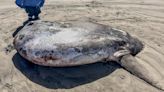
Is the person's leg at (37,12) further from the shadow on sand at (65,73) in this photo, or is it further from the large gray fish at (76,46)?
the shadow on sand at (65,73)

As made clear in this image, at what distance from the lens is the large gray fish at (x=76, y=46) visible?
5438 mm

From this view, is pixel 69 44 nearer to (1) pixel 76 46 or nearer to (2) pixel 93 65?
(1) pixel 76 46

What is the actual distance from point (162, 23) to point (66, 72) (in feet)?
9.94

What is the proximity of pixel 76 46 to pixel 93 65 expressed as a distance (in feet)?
1.64

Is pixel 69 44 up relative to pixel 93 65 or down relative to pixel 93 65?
up

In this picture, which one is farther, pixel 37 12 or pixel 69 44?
pixel 37 12

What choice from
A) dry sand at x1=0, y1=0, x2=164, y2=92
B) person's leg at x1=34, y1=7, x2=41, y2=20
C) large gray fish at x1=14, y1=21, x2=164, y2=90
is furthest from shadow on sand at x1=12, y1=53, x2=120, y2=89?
person's leg at x1=34, y1=7, x2=41, y2=20

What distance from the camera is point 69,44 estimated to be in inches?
217

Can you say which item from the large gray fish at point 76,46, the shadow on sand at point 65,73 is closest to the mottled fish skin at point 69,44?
the large gray fish at point 76,46

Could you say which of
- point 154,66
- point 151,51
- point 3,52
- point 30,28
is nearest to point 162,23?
point 151,51

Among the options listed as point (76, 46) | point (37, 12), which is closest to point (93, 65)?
point (76, 46)

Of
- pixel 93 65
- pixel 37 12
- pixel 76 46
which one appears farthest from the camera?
pixel 37 12

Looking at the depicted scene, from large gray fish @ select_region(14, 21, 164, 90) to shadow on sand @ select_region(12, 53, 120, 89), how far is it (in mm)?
151

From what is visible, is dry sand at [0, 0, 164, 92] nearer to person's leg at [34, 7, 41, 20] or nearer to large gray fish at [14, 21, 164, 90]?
large gray fish at [14, 21, 164, 90]
